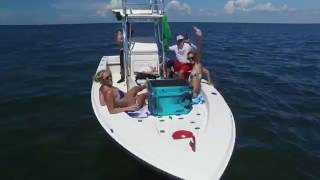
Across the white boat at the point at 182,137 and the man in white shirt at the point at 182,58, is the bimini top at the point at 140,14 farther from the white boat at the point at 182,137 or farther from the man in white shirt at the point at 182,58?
the white boat at the point at 182,137

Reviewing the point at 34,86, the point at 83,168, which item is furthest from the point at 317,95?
the point at 34,86

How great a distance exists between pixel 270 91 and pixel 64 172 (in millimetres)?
8897

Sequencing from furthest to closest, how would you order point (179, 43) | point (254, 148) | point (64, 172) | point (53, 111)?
point (53, 111)
point (179, 43)
point (254, 148)
point (64, 172)

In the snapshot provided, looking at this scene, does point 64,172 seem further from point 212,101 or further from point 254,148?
point 254,148

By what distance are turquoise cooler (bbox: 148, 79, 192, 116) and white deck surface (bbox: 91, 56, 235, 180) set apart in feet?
0.49

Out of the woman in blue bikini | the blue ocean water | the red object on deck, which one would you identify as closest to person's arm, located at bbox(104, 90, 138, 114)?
the woman in blue bikini

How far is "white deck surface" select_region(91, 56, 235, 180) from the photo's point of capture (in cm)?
482

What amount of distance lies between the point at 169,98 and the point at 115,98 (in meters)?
1.17

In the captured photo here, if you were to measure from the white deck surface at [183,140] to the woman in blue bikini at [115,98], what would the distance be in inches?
7.0

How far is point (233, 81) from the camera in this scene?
14.7m

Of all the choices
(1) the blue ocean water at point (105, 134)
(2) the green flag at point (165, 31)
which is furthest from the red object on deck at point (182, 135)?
(2) the green flag at point (165, 31)

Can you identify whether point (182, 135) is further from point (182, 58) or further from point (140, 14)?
point (140, 14)

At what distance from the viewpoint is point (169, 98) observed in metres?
6.49

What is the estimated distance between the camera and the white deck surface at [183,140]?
15.8 feet
